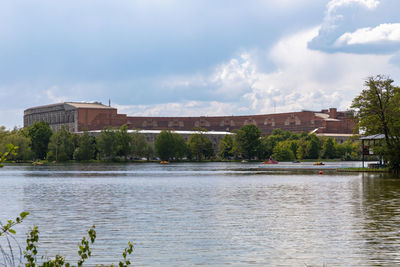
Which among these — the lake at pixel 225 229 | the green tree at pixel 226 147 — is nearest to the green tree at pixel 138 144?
the green tree at pixel 226 147

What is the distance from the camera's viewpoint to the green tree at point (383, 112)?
64750mm

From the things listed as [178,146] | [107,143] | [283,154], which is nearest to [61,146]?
[107,143]

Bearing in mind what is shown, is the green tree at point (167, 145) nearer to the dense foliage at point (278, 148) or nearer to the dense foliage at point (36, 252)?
the dense foliage at point (278, 148)


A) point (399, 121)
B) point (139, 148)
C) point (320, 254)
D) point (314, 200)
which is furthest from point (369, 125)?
point (139, 148)

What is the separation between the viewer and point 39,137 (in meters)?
169

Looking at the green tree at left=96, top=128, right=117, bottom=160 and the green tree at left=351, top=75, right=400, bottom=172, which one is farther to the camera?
the green tree at left=96, top=128, right=117, bottom=160

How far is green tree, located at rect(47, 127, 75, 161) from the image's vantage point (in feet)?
518

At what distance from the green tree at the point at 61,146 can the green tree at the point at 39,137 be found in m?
10.1

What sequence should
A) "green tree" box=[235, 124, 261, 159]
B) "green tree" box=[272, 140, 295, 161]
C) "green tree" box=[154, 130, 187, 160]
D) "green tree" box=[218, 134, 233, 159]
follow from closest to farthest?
1. "green tree" box=[154, 130, 187, 160]
2. "green tree" box=[272, 140, 295, 161]
3. "green tree" box=[235, 124, 261, 159]
4. "green tree" box=[218, 134, 233, 159]

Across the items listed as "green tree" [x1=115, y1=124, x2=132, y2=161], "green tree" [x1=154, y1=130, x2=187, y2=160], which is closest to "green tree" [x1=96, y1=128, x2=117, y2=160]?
"green tree" [x1=115, y1=124, x2=132, y2=161]

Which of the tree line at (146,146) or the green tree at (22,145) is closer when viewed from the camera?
the green tree at (22,145)

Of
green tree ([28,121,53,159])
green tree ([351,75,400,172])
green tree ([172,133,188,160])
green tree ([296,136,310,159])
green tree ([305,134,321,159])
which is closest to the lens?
green tree ([351,75,400,172])

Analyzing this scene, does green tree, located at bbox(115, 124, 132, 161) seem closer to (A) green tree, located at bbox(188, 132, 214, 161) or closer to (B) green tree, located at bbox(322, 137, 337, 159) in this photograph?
(A) green tree, located at bbox(188, 132, 214, 161)

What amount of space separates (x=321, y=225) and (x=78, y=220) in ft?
31.9
